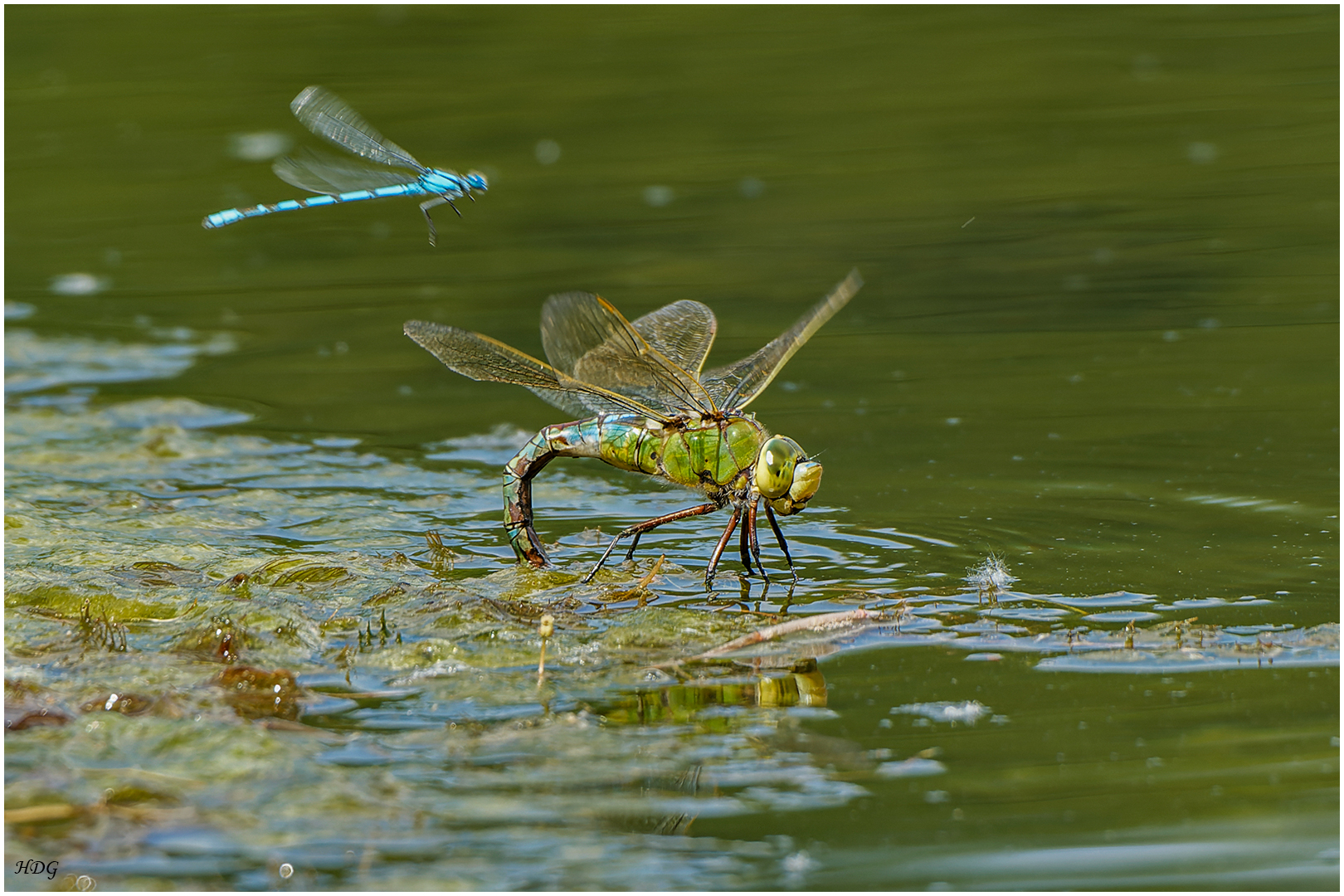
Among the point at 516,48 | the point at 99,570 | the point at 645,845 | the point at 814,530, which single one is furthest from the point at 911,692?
the point at 516,48

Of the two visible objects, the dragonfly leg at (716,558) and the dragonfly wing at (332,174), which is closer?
the dragonfly leg at (716,558)

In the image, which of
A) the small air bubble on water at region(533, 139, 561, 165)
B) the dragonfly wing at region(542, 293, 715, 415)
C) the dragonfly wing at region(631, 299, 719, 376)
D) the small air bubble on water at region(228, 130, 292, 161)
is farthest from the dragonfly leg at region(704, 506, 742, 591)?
the small air bubble on water at region(228, 130, 292, 161)

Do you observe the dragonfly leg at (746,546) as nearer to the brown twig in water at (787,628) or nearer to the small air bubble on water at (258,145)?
the brown twig in water at (787,628)

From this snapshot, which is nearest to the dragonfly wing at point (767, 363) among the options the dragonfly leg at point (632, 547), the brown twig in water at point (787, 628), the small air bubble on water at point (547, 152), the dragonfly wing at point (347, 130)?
the dragonfly leg at point (632, 547)

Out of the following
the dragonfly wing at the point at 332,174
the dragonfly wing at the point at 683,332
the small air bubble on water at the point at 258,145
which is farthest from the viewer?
the small air bubble on water at the point at 258,145

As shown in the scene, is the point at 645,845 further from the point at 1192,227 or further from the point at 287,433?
the point at 1192,227

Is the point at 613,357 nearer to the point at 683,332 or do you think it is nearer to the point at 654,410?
the point at 654,410

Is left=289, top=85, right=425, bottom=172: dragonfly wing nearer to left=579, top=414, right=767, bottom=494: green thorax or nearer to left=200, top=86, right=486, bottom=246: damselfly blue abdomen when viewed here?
left=200, top=86, right=486, bottom=246: damselfly blue abdomen
